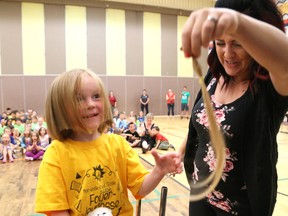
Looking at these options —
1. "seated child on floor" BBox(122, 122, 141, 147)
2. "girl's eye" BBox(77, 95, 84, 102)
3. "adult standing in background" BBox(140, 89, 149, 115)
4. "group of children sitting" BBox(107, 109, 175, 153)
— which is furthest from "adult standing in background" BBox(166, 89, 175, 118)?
"girl's eye" BBox(77, 95, 84, 102)

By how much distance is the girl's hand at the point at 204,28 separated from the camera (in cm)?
58

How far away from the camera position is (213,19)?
1.90 ft

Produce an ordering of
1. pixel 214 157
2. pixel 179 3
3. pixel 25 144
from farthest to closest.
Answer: pixel 179 3 < pixel 25 144 < pixel 214 157

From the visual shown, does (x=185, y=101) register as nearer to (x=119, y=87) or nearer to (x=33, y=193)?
(x=119, y=87)

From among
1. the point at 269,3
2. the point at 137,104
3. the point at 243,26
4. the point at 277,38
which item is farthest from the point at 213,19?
the point at 137,104

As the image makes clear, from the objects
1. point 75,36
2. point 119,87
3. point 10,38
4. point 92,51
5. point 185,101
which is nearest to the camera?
point 10,38

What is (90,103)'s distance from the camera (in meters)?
1.19

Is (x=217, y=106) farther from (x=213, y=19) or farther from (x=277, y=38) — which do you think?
(x=213, y=19)

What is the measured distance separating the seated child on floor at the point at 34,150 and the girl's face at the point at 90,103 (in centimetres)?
482

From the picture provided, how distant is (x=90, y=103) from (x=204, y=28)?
729 mm

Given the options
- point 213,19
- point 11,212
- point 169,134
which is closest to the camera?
point 213,19

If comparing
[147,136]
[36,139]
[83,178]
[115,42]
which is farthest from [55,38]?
[83,178]

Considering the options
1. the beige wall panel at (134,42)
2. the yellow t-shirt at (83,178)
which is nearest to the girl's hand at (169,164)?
the yellow t-shirt at (83,178)

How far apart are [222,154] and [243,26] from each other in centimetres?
32
